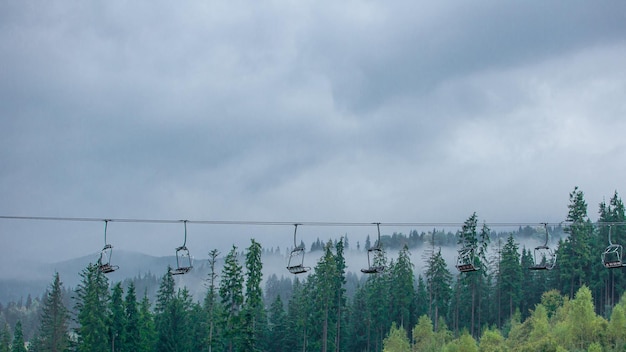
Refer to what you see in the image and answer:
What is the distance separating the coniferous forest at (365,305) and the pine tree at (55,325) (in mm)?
186

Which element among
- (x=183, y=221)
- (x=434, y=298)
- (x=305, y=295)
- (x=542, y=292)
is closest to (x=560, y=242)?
(x=542, y=292)

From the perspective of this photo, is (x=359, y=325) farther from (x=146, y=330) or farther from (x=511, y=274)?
(x=146, y=330)

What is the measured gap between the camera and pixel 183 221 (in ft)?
120

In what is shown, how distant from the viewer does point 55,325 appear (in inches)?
4537

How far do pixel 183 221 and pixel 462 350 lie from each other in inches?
1970

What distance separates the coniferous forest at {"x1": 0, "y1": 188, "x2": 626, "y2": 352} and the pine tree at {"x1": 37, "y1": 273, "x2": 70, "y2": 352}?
186 millimetres

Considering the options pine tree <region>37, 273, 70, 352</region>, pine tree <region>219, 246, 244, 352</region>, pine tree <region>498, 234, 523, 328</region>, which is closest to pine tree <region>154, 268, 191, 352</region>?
pine tree <region>219, 246, 244, 352</region>

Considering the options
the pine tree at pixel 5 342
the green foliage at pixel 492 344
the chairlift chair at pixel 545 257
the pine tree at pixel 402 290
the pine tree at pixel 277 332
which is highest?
the chairlift chair at pixel 545 257

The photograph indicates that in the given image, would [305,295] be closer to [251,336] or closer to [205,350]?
[205,350]

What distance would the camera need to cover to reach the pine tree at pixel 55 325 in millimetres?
113812

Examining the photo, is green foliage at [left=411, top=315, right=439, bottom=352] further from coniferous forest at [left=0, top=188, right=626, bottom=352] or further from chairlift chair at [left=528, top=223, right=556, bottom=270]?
chairlift chair at [left=528, top=223, right=556, bottom=270]

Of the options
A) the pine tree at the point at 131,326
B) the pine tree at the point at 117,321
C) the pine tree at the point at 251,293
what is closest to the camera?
the pine tree at the point at 251,293

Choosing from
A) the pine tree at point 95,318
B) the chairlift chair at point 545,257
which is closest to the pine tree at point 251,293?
the pine tree at point 95,318

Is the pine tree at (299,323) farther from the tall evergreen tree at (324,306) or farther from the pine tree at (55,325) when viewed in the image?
the pine tree at (55,325)
